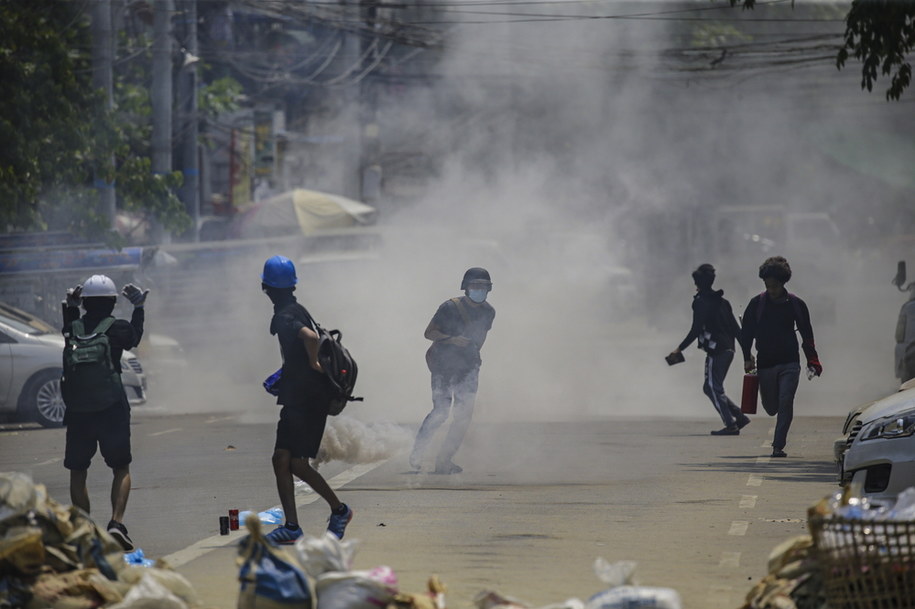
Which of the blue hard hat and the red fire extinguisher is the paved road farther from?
the blue hard hat

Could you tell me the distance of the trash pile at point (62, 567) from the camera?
211 inches

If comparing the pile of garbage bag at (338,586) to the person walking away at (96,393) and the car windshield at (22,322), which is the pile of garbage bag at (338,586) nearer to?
the person walking away at (96,393)

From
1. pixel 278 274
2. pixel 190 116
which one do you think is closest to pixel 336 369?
pixel 278 274

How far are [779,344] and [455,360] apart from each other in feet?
8.39

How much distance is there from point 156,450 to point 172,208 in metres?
9.08

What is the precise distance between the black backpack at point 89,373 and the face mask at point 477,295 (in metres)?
3.68

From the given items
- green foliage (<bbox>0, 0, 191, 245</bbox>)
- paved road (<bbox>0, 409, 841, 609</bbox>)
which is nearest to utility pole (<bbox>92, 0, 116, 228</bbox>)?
green foliage (<bbox>0, 0, 191, 245</bbox>)

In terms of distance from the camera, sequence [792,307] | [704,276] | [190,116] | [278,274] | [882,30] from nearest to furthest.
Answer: [278,274], [882,30], [792,307], [704,276], [190,116]

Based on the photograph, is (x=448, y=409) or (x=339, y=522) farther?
(x=448, y=409)

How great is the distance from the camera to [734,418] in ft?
46.5

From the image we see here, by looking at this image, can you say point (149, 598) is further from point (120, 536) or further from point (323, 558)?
point (120, 536)

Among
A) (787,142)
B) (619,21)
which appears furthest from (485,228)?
(787,142)

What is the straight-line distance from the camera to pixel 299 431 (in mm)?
7695

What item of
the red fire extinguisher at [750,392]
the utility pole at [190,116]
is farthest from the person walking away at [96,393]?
the utility pole at [190,116]
